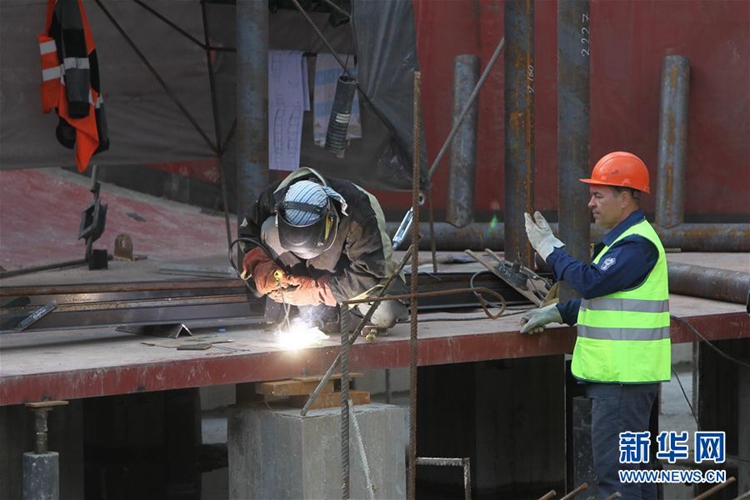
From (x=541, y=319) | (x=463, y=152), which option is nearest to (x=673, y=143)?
(x=463, y=152)

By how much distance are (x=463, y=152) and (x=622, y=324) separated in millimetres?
8385

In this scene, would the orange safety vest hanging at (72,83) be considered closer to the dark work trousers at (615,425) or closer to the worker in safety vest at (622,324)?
the worker in safety vest at (622,324)

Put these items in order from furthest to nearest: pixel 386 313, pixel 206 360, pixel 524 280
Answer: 1. pixel 524 280
2. pixel 386 313
3. pixel 206 360

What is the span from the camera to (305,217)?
292 inches

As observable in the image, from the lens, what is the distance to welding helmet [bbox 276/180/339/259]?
743 centimetres

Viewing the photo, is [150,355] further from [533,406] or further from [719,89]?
[719,89]

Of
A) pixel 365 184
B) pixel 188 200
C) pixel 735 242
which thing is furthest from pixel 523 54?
pixel 188 200

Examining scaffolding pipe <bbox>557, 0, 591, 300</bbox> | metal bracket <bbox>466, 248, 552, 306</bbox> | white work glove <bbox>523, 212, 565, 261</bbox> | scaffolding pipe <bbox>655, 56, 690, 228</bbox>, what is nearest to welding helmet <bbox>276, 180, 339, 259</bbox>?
white work glove <bbox>523, 212, 565, 261</bbox>

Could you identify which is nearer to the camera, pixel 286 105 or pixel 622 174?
pixel 622 174

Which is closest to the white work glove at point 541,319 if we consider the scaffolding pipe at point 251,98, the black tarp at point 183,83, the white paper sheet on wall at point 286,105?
the scaffolding pipe at point 251,98

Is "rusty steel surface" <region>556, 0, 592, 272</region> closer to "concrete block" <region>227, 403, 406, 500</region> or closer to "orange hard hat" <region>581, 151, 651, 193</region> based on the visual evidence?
"orange hard hat" <region>581, 151, 651, 193</region>

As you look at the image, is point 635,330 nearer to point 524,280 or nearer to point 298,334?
point 298,334

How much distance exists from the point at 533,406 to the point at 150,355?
17.6 feet

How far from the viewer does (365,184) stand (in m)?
11.5
